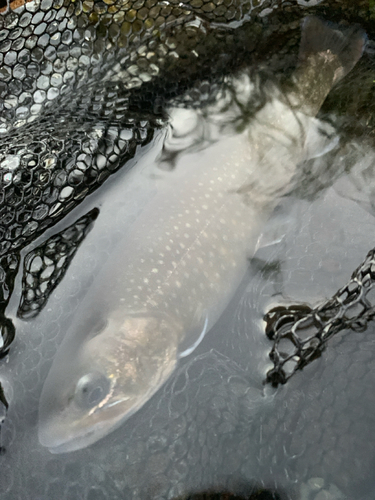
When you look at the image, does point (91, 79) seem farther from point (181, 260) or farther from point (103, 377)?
point (103, 377)

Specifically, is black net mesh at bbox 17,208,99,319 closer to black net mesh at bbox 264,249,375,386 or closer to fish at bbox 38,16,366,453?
fish at bbox 38,16,366,453

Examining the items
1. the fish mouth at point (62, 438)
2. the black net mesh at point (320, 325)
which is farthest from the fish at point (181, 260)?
the black net mesh at point (320, 325)

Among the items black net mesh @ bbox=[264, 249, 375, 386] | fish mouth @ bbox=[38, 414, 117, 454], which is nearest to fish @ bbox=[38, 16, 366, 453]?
fish mouth @ bbox=[38, 414, 117, 454]

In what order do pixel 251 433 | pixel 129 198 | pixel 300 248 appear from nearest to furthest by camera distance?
pixel 251 433 < pixel 300 248 < pixel 129 198

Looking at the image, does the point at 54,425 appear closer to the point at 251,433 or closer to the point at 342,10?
the point at 251,433

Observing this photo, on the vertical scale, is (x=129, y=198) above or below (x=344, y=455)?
above

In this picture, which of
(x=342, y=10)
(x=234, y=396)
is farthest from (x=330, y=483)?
(x=342, y=10)

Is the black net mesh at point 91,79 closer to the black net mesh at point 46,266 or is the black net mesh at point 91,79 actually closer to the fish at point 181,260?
the black net mesh at point 46,266

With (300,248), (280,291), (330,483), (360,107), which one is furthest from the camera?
(360,107)
